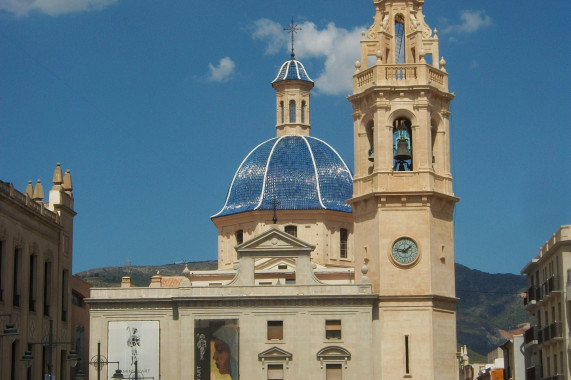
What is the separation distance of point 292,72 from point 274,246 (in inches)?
855

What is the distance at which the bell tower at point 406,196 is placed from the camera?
189ft

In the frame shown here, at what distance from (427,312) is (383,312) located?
2206mm

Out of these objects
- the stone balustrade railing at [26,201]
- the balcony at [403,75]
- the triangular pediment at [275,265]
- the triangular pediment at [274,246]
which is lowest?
the triangular pediment at [275,265]

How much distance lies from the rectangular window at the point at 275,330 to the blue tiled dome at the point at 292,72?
24252 mm

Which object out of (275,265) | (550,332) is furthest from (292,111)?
(550,332)

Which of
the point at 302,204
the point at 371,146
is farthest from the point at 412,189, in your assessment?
the point at 302,204

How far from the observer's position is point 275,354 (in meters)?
57.9

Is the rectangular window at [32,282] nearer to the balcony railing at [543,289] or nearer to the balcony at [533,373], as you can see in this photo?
the balcony railing at [543,289]

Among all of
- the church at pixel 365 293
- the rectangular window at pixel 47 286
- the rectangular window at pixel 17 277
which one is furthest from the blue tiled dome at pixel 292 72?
the rectangular window at pixel 17 277

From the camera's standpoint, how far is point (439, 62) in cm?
6197

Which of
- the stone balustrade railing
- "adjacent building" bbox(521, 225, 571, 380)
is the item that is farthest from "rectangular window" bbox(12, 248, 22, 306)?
"adjacent building" bbox(521, 225, 571, 380)

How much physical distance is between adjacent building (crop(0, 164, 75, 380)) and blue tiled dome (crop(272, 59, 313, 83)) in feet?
78.9

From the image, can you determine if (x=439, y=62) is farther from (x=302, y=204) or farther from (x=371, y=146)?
(x=302, y=204)

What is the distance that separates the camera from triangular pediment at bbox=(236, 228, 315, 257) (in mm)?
59344
